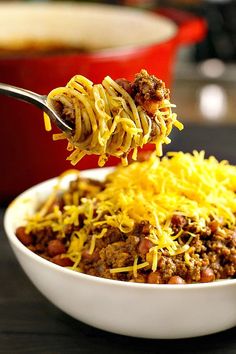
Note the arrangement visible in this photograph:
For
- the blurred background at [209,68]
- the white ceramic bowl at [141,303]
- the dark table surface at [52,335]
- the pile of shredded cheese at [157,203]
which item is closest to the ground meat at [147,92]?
the pile of shredded cheese at [157,203]

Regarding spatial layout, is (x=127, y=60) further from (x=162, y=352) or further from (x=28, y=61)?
(x=162, y=352)

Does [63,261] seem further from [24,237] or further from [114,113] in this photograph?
[114,113]

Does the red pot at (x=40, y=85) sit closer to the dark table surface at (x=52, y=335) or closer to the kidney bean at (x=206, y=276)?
the dark table surface at (x=52, y=335)

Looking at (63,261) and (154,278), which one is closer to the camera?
(154,278)

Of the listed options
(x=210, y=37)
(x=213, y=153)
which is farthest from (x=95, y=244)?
(x=210, y=37)

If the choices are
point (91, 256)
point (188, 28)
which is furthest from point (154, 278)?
point (188, 28)

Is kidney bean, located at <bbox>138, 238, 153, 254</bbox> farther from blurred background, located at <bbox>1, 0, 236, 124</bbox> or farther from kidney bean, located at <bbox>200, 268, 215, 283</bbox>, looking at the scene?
blurred background, located at <bbox>1, 0, 236, 124</bbox>

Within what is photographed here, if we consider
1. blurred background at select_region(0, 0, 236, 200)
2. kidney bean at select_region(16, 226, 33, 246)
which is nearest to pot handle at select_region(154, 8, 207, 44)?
blurred background at select_region(0, 0, 236, 200)
